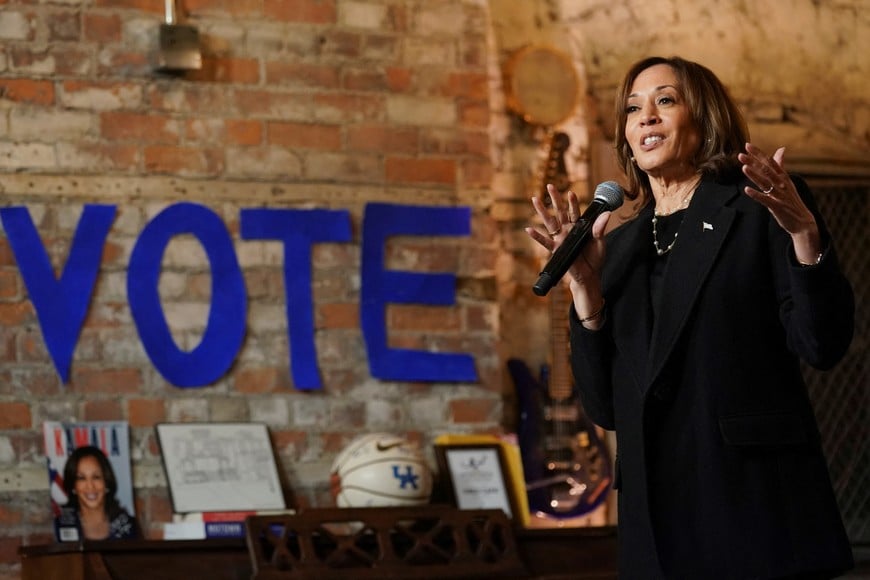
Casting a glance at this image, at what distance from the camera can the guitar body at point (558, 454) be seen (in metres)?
4.43

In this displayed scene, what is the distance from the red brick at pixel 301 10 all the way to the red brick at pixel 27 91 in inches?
27.0

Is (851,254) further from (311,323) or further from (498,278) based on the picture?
(311,323)

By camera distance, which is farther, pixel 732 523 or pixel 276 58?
pixel 276 58

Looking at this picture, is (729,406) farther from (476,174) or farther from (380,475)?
(476,174)

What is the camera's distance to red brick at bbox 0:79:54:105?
3961 mm

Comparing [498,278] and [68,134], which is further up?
[68,134]

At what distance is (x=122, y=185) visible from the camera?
4.03 metres

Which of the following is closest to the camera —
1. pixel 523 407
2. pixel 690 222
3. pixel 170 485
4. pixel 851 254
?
pixel 690 222

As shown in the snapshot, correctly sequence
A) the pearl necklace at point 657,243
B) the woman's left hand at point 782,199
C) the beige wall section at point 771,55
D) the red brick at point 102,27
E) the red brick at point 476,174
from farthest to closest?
the beige wall section at point 771,55
the red brick at point 476,174
the red brick at point 102,27
the pearl necklace at point 657,243
the woman's left hand at point 782,199

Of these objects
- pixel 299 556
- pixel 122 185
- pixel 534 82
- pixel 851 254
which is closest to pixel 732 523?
pixel 299 556

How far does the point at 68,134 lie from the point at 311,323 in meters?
0.88

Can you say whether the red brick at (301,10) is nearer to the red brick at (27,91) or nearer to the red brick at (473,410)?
the red brick at (27,91)

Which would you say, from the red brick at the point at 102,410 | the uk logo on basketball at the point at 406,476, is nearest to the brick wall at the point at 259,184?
the red brick at the point at 102,410

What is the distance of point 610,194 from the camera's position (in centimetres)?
222
